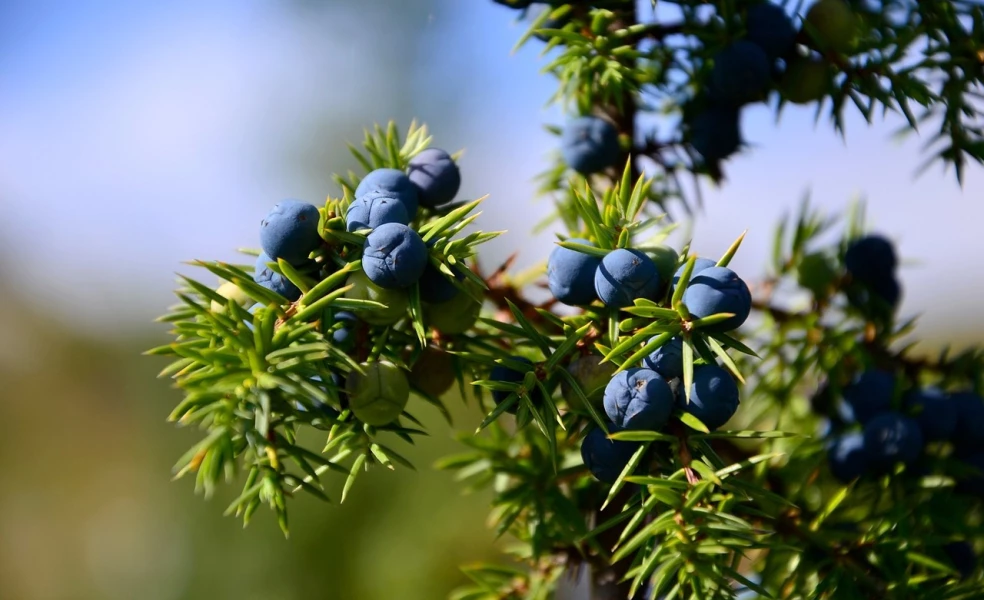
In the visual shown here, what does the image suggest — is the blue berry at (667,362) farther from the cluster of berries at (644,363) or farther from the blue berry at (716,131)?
the blue berry at (716,131)

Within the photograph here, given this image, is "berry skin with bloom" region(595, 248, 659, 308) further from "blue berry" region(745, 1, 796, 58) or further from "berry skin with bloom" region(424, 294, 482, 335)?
"blue berry" region(745, 1, 796, 58)

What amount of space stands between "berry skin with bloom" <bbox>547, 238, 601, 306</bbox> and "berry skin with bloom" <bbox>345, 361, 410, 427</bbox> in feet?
0.30

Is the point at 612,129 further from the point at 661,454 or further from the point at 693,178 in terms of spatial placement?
the point at 661,454

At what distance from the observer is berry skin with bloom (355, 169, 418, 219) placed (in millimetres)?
364

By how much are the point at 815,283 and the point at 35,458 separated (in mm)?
4722

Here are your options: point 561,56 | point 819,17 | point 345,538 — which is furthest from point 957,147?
point 345,538

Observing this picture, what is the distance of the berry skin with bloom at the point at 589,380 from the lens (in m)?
0.35

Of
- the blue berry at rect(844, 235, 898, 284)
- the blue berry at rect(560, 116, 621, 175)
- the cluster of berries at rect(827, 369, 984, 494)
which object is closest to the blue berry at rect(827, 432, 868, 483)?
the cluster of berries at rect(827, 369, 984, 494)

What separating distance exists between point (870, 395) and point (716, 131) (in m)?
0.21

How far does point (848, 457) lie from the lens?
479mm

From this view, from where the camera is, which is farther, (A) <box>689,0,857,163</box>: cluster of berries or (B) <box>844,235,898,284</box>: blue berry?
(B) <box>844,235,898,284</box>: blue berry

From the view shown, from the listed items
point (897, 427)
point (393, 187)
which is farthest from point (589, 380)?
point (897, 427)

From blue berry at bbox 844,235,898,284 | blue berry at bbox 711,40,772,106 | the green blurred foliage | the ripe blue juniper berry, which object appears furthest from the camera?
the green blurred foliage

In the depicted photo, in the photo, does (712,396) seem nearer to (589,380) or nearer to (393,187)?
(589,380)
